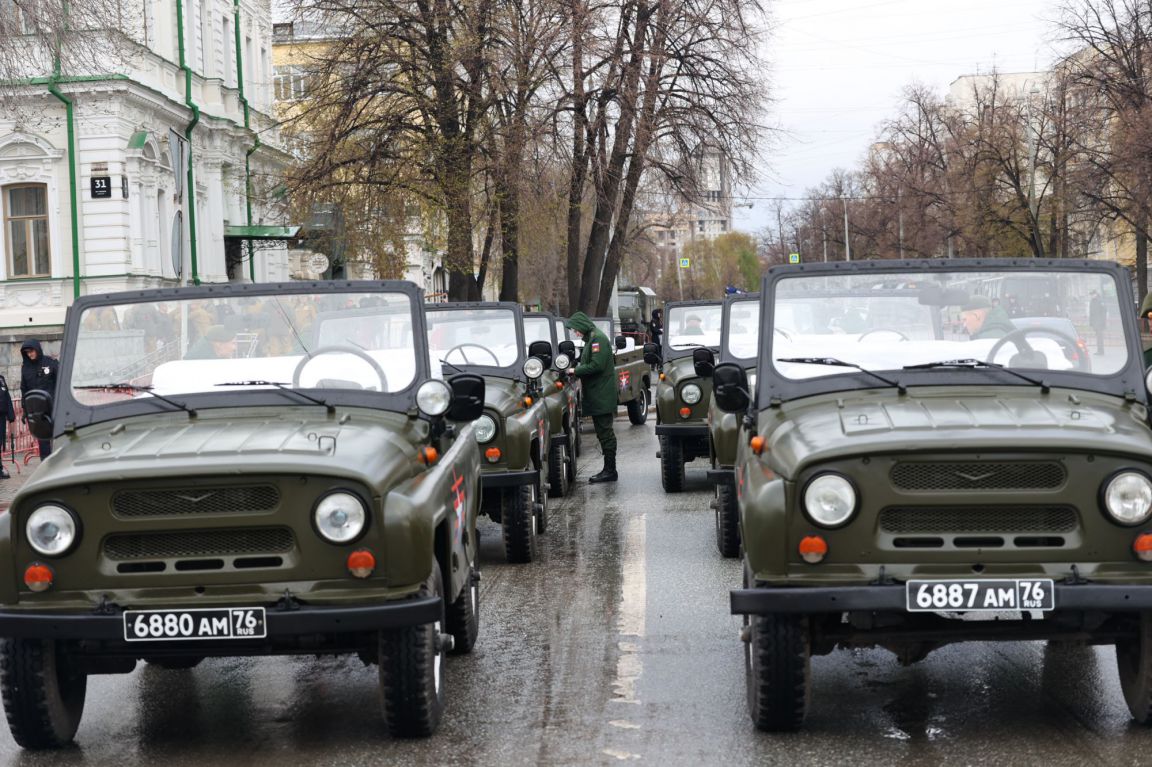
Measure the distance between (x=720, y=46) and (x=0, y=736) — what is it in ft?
99.8

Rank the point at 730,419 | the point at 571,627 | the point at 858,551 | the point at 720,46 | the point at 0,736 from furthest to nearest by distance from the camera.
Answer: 1. the point at 720,46
2. the point at 730,419
3. the point at 571,627
4. the point at 0,736
5. the point at 858,551

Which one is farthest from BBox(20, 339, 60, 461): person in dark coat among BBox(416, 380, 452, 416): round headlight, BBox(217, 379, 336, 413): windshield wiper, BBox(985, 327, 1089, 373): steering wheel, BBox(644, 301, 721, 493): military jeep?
BBox(985, 327, 1089, 373): steering wheel

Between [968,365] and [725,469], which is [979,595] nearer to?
[968,365]

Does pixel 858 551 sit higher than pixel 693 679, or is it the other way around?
pixel 858 551

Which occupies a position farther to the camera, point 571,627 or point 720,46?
point 720,46

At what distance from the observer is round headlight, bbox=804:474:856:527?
5.47m

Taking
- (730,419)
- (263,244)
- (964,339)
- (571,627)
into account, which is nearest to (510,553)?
(730,419)

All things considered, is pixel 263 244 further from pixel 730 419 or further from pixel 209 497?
pixel 209 497

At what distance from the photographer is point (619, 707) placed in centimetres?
636

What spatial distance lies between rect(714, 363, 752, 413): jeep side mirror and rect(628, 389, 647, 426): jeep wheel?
17011 millimetres

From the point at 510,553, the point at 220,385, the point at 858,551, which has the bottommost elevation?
the point at 510,553

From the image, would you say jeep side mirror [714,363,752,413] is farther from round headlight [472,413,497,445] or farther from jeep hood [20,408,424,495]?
round headlight [472,413,497,445]

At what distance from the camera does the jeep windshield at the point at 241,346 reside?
21.6 feet

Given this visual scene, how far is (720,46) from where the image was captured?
114ft
